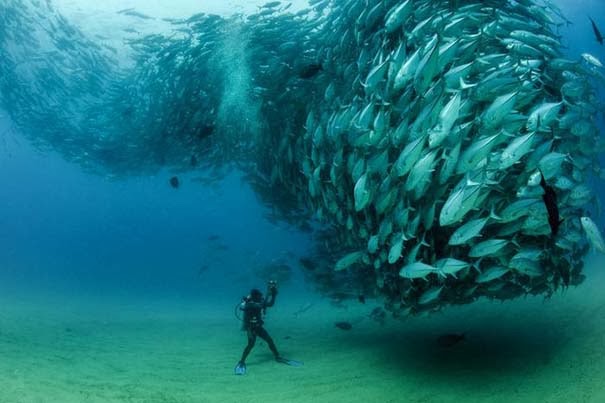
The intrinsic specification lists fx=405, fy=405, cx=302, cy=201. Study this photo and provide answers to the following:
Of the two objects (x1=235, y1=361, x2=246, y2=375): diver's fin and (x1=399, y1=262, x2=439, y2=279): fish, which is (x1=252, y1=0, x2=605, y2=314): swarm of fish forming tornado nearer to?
(x1=399, y1=262, x2=439, y2=279): fish

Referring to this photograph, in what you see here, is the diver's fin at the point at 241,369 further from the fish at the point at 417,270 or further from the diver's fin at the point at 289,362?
the fish at the point at 417,270

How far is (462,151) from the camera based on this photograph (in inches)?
209

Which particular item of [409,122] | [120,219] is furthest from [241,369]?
[120,219]

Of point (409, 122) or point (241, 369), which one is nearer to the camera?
point (409, 122)

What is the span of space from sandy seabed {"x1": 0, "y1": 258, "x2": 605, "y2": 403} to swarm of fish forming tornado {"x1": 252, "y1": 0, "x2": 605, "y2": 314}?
107cm

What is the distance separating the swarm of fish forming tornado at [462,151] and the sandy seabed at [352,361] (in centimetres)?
107

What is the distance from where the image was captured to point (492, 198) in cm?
498

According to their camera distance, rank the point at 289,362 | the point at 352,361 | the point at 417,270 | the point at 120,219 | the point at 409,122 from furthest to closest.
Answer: the point at 120,219, the point at 289,362, the point at 352,361, the point at 409,122, the point at 417,270

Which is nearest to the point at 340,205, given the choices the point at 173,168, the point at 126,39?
the point at 126,39

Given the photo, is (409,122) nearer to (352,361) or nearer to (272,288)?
(272,288)

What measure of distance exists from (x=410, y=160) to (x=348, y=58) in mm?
4299

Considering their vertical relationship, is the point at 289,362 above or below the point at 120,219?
below

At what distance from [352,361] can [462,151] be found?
4625mm

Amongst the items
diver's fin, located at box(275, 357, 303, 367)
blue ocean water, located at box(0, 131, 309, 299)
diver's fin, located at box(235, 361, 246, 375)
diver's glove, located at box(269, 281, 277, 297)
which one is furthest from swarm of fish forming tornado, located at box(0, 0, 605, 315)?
blue ocean water, located at box(0, 131, 309, 299)
